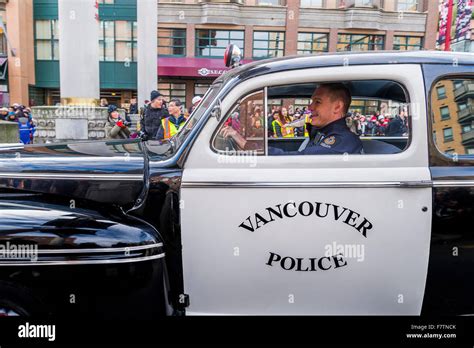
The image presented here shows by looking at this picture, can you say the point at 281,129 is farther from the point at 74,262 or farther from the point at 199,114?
the point at 74,262

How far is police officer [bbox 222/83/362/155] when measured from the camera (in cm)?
237

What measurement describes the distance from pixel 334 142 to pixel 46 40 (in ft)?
96.6

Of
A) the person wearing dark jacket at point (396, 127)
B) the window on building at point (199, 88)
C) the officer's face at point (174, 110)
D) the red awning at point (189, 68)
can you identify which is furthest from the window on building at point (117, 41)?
the person wearing dark jacket at point (396, 127)

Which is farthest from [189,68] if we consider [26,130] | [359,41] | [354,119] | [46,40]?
[354,119]

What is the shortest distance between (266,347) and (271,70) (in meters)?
1.51

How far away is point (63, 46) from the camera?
34.6 feet

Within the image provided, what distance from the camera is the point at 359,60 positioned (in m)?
2.20

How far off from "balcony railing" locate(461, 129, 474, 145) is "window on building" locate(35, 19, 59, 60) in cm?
2910

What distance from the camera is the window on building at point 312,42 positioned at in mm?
26094

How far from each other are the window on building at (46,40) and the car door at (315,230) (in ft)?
94.2

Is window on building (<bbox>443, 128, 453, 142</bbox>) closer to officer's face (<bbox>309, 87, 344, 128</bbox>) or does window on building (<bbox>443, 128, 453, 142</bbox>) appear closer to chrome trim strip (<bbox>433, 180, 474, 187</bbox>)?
chrome trim strip (<bbox>433, 180, 474, 187</bbox>)

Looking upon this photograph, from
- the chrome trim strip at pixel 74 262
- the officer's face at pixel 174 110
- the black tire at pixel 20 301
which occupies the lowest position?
the black tire at pixel 20 301

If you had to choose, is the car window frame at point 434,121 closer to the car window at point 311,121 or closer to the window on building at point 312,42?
the car window at point 311,121

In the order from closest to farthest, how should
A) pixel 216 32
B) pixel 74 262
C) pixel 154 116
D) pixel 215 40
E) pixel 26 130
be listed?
pixel 74 262 → pixel 154 116 → pixel 26 130 → pixel 216 32 → pixel 215 40
